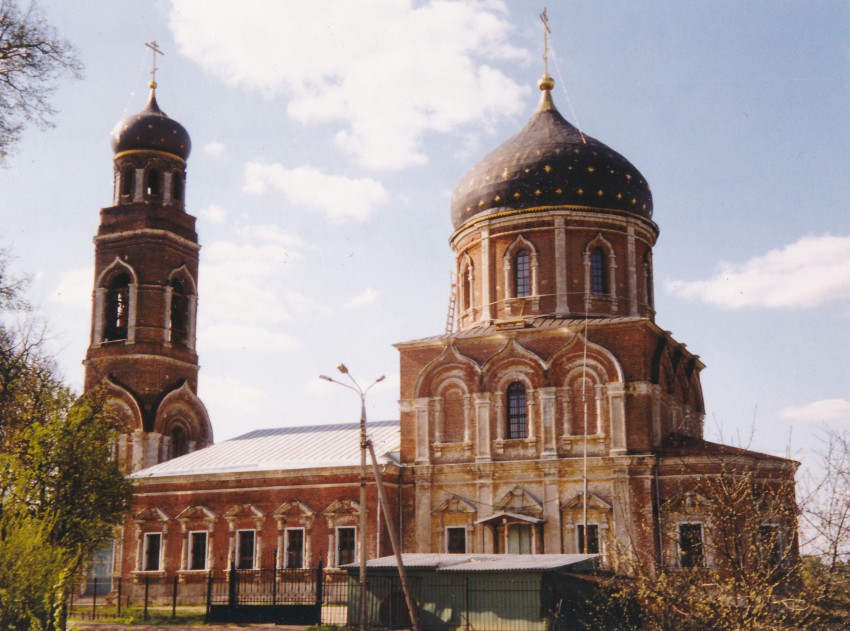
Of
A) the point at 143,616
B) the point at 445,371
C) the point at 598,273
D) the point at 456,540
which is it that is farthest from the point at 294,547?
the point at 598,273

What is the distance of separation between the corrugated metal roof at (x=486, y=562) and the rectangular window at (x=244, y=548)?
765 centimetres

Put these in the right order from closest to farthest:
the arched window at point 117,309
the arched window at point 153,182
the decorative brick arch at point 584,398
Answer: the decorative brick arch at point 584,398, the arched window at point 117,309, the arched window at point 153,182

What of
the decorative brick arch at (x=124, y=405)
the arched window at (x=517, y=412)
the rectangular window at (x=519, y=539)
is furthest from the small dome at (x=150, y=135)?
the rectangular window at (x=519, y=539)

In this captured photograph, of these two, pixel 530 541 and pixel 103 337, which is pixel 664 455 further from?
pixel 103 337

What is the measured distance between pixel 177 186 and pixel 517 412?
1629 centimetres

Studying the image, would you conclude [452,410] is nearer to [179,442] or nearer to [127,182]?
[179,442]

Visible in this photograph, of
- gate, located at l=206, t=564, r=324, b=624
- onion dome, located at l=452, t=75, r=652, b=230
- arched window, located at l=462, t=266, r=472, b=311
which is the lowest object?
gate, located at l=206, t=564, r=324, b=624

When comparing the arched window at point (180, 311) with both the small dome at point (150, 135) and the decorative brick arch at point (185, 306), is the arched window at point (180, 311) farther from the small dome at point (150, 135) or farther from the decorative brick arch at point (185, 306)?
the small dome at point (150, 135)

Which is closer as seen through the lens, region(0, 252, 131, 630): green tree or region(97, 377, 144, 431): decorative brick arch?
region(0, 252, 131, 630): green tree

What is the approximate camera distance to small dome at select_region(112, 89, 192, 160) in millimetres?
36031

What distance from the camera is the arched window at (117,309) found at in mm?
35500

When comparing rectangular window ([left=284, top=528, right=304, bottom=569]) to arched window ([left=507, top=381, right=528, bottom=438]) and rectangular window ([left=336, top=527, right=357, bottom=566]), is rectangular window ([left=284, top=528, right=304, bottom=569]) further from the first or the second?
arched window ([left=507, top=381, right=528, bottom=438])

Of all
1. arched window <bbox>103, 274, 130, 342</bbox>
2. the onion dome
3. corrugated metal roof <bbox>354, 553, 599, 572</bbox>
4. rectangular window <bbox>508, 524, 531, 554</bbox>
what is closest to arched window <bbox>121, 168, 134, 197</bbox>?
arched window <bbox>103, 274, 130, 342</bbox>

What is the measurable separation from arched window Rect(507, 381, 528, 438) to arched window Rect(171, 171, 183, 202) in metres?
15.6
